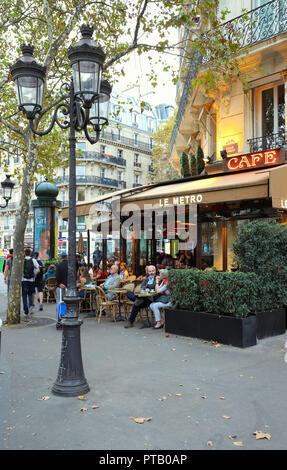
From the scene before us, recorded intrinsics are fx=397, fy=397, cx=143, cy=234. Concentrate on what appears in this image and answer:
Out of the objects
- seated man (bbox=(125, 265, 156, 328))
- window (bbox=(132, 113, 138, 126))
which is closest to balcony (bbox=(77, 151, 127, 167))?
window (bbox=(132, 113, 138, 126))

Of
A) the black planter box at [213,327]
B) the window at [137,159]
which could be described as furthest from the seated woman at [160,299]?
the window at [137,159]

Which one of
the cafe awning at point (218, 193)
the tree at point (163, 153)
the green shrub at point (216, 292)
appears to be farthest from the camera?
the tree at point (163, 153)

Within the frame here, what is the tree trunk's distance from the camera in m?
9.34

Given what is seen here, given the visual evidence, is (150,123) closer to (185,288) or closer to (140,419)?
(185,288)

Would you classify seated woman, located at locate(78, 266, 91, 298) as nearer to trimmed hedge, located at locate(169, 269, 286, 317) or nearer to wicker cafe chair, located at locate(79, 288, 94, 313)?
wicker cafe chair, located at locate(79, 288, 94, 313)

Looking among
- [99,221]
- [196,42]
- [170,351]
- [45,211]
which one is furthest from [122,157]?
[170,351]

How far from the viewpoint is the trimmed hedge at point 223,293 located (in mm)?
6766

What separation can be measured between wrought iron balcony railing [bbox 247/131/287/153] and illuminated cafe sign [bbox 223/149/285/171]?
64 centimetres

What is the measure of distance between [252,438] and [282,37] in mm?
10125

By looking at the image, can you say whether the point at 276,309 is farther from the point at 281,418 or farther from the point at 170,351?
the point at 281,418

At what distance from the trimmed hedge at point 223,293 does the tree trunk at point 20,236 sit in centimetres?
384

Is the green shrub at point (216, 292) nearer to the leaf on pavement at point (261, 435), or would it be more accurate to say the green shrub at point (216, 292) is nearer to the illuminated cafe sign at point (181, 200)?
the illuminated cafe sign at point (181, 200)

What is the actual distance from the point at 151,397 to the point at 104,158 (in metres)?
48.3

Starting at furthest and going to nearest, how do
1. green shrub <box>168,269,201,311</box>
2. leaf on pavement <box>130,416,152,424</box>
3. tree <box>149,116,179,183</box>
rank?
tree <box>149,116,179,183</box> → green shrub <box>168,269,201,311</box> → leaf on pavement <box>130,416,152,424</box>
